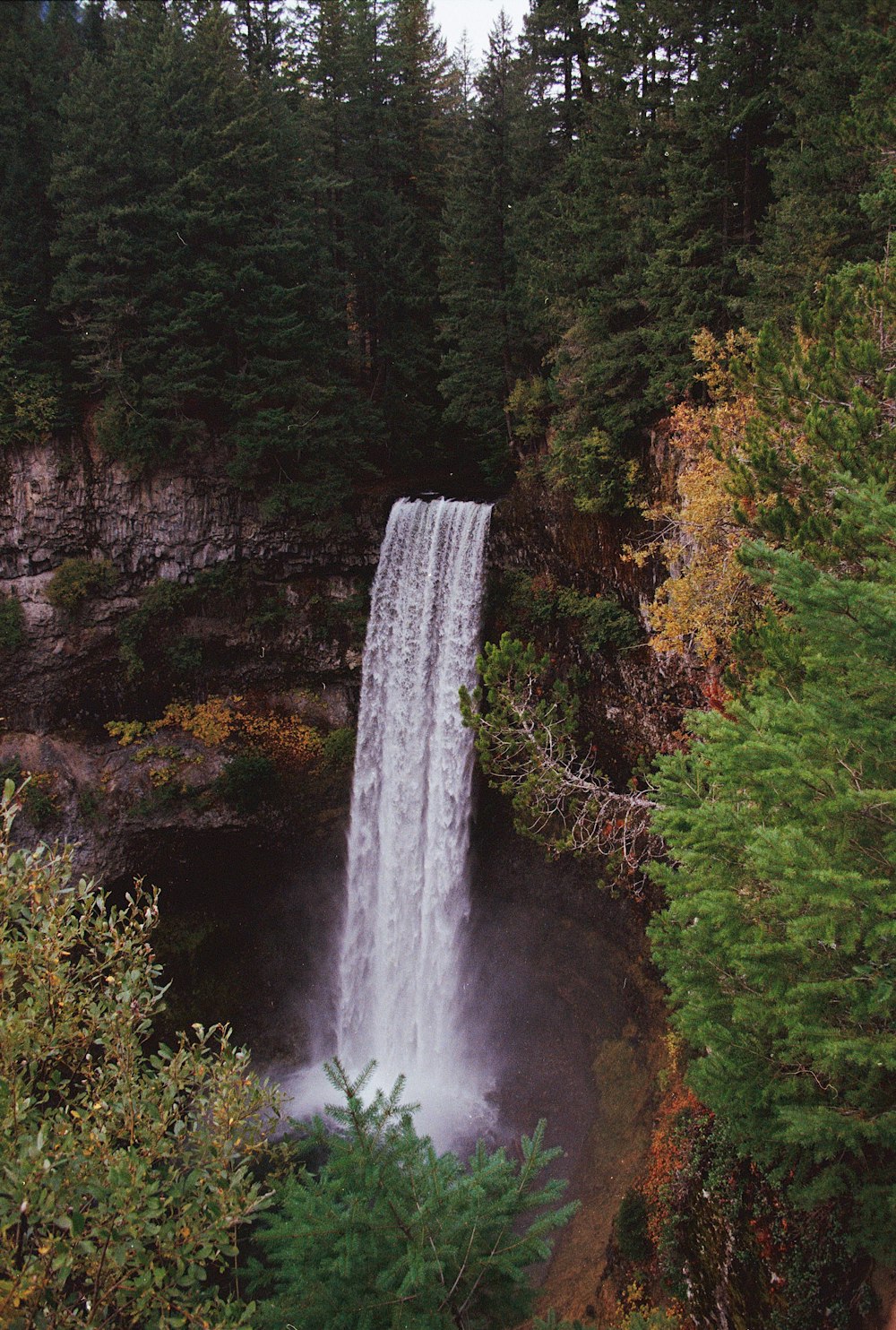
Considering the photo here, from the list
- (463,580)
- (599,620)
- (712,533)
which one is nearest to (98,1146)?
(712,533)

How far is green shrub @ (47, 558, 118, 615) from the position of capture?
1970cm

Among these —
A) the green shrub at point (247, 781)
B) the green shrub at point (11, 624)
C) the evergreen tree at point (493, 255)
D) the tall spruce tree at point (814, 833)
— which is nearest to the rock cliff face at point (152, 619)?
the green shrub at point (11, 624)

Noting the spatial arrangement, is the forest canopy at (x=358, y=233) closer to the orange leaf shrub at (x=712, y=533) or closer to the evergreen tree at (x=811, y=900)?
the orange leaf shrub at (x=712, y=533)

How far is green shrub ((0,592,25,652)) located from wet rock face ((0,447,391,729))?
14cm

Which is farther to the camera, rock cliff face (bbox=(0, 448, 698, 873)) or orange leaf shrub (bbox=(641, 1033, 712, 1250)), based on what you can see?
rock cliff face (bbox=(0, 448, 698, 873))

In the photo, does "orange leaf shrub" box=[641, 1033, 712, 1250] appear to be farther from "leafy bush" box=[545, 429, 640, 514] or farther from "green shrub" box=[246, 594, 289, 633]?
"green shrub" box=[246, 594, 289, 633]

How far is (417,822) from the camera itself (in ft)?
60.3

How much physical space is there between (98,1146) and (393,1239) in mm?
2366

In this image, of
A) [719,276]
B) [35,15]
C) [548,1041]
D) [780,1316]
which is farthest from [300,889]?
[35,15]

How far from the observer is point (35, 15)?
19.0 meters

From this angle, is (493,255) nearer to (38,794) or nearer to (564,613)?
(564,613)

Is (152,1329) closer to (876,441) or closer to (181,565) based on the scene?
(876,441)

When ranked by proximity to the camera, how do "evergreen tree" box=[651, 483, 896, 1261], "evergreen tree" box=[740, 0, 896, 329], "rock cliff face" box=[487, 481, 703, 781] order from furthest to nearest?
"rock cliff face" box=[487, 481, 703, 781]
"evergreen tree" box=[740, 0, 896, 329]
"evergreen tree" box=[651, 483, 896, 1261]

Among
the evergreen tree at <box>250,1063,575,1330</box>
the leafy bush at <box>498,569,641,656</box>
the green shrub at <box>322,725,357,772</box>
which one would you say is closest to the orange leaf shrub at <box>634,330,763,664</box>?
the leafy bush at <box>498,569,641,656</box>
